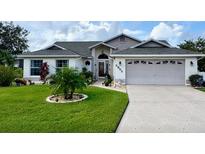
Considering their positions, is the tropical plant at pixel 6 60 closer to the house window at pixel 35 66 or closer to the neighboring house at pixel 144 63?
the neighboring house at pixel 144 63

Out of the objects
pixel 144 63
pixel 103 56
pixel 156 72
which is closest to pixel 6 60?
pixel 103 56

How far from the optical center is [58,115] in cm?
845

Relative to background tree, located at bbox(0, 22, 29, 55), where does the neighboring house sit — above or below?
below

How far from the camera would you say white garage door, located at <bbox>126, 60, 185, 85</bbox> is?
19.5 m

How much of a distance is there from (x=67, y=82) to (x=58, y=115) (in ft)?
10.4

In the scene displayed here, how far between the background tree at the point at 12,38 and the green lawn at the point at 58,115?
114 ft

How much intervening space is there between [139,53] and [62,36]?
21.5 m

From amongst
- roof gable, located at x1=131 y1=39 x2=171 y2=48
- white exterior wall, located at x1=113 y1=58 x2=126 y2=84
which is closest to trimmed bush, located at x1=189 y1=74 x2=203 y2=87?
roof gable, located at x1=131 y1=39 x2=171 y2=48

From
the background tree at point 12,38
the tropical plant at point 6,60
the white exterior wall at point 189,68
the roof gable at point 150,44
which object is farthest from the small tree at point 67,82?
the background tree at point 12,38

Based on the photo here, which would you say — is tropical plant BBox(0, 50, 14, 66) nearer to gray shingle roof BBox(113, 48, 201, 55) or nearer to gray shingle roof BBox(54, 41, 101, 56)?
gray shingle roof BBox(54, 41, 101, 56)

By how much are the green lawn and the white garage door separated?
28.7 ft

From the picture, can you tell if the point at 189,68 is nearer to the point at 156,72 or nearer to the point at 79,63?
the point at 156,72
